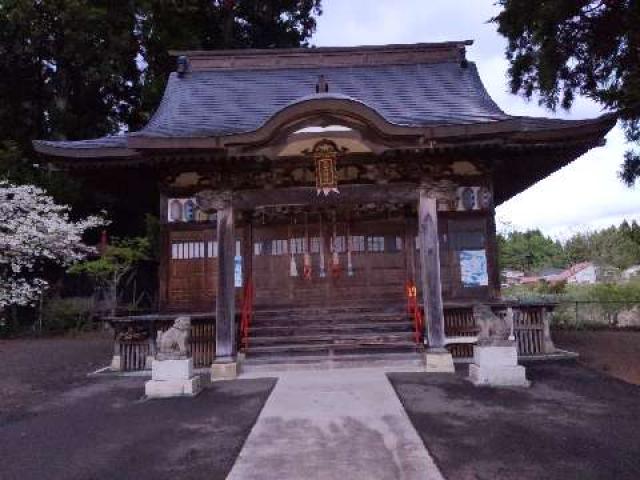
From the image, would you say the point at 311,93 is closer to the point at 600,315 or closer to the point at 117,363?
the point at 117,363

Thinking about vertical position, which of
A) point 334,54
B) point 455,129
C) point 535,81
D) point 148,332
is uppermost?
point 334,54

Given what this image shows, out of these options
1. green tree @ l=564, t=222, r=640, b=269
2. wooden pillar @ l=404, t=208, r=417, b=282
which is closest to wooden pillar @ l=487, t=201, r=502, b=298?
wooden pillar @ l=404, t=208, r=417, b=282

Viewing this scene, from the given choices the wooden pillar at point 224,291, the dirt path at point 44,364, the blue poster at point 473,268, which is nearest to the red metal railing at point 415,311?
the blue poster at point 473,268

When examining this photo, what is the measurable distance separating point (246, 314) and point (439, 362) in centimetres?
422

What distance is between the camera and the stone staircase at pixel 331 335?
30.6ft

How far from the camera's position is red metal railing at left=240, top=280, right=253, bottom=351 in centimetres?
991

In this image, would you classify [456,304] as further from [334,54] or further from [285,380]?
[334,54]

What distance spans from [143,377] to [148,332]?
4.01 ft

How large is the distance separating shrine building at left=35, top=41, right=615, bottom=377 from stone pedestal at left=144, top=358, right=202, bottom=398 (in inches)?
48.2

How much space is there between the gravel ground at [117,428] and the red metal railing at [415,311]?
3390mm

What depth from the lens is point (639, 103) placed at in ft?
25.3

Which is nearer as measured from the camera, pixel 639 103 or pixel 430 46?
pixel 639 103

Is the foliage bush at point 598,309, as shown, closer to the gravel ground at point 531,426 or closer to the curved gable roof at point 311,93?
the curved gable roof at point 311,93

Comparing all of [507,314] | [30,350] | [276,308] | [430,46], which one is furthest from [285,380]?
[430,46]
